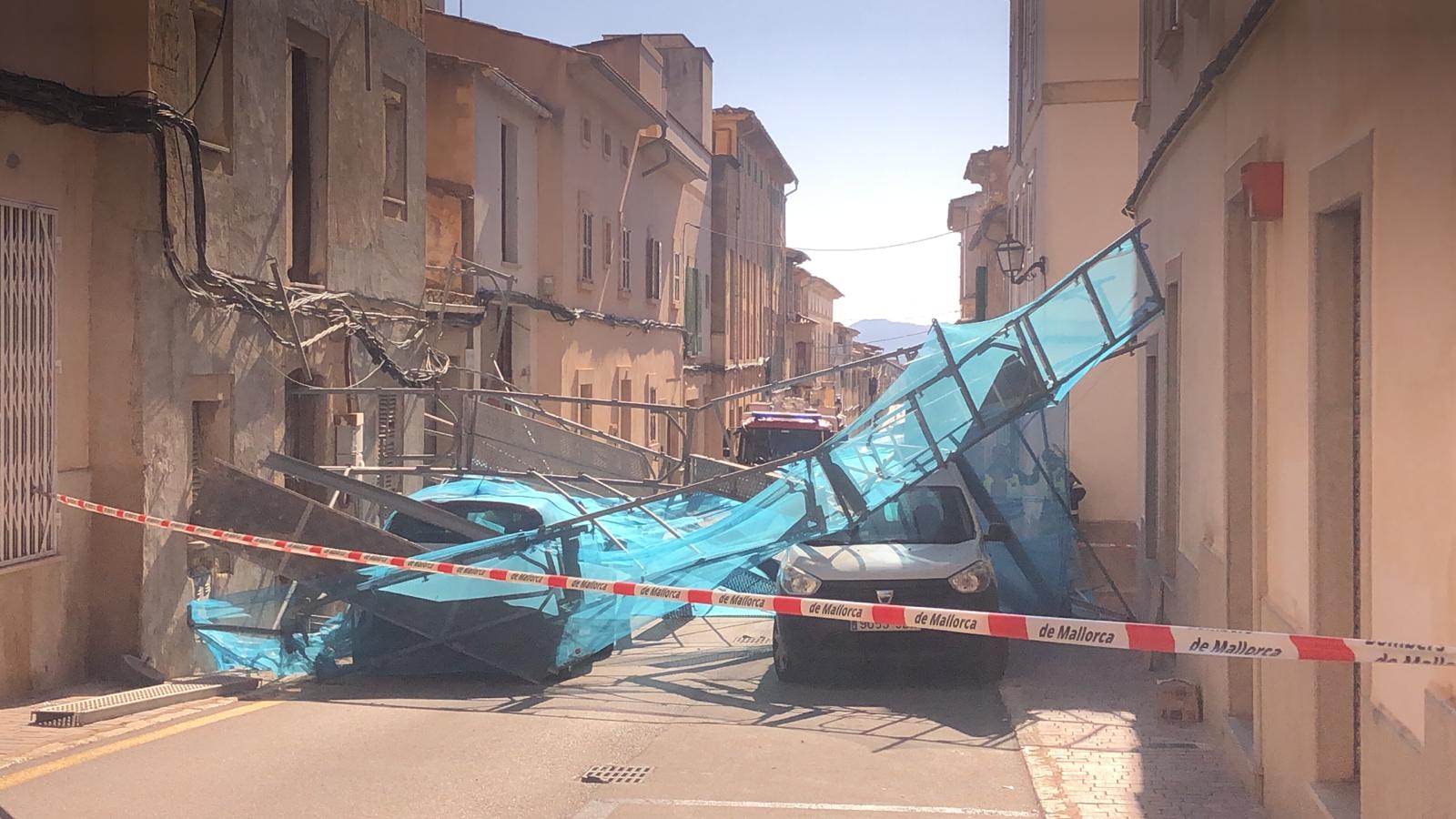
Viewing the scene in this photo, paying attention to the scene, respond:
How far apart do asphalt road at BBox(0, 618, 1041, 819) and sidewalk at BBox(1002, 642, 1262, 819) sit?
21cm

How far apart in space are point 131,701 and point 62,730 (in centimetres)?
72

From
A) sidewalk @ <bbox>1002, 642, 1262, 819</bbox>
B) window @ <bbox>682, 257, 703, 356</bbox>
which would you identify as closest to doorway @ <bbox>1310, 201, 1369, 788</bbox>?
sidewalk @ <bbox>1002, 642, 1262, 819</bbox>

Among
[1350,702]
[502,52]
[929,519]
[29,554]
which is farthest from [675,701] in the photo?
[502,52]

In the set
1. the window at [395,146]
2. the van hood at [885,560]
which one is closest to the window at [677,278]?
the window at [395,146]

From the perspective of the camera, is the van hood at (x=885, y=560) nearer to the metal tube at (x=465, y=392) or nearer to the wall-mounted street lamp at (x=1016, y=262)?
the metal tube at (x=465, y=392)

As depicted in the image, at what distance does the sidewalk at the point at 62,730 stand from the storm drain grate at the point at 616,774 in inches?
117

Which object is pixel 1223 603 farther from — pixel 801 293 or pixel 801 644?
pixel 801 293

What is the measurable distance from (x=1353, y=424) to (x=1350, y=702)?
1.12m

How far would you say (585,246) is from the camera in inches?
1000

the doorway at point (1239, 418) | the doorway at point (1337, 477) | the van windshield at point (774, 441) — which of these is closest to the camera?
the doorway at point (1337, 477)

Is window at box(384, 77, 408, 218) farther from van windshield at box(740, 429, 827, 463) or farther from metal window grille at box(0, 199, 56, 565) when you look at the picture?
van windshield at box(740, 429, 827, 463)

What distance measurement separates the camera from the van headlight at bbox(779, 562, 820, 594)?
34.1 ft

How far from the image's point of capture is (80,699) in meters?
9.09

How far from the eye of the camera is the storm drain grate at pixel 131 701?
841 cm
